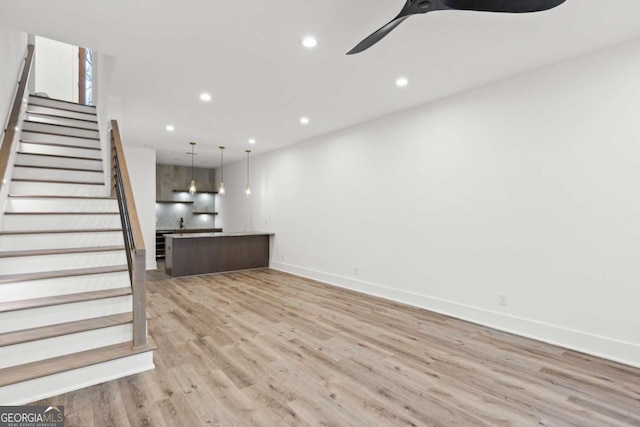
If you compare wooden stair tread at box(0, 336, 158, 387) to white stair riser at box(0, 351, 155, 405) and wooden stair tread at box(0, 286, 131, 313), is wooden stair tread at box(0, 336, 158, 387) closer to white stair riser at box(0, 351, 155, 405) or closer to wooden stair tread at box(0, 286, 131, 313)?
white stair riser at box(0, 351, 155, 405)

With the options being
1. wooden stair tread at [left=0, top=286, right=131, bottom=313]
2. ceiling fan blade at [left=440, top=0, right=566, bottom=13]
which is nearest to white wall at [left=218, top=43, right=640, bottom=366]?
ceiling fan blade at [left=440, top=0, right=566, bottom=13]

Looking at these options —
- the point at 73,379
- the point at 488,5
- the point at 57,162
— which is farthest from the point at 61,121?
the point at 488,5

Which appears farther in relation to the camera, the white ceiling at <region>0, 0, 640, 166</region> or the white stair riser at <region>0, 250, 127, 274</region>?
the white stair riser at <region>0, 250, 127, 274</region>

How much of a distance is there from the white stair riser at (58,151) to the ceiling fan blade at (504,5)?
519cm

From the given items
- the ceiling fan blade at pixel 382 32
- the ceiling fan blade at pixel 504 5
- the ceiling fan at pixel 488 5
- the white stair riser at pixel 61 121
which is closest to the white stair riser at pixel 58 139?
the white stair riser at pixel 61 121

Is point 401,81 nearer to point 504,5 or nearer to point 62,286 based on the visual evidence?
point 504,5

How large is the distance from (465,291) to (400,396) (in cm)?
210

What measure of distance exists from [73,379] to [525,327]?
13.8ft

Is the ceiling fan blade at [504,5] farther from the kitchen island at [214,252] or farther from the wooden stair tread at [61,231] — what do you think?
the kitchen island at [214,252]

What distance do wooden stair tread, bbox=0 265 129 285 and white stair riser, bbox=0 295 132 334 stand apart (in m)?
0.33

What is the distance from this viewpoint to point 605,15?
242 cm

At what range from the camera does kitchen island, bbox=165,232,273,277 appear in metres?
6.38

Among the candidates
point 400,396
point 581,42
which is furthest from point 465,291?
point 581,42

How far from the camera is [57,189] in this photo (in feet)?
→ 13.0
